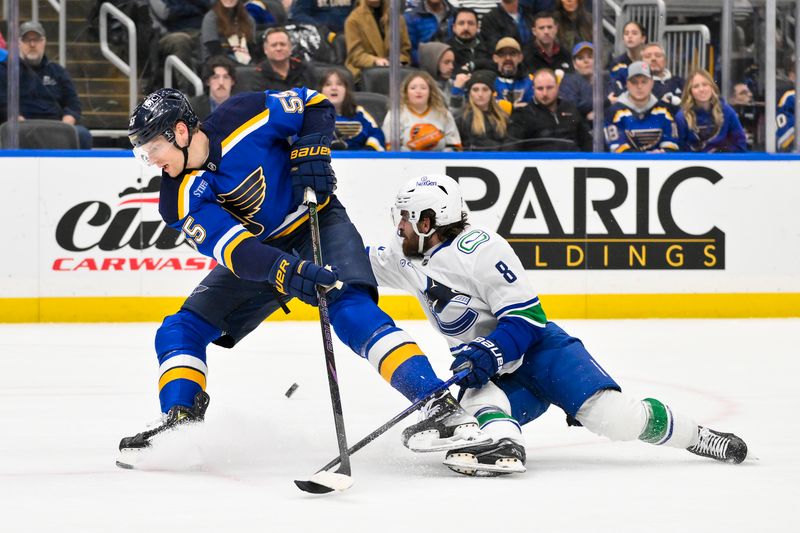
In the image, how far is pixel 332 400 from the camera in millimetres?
3398

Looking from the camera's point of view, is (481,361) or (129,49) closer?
(481,361)

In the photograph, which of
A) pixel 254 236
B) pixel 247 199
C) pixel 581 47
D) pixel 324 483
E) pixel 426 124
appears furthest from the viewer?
pixel 581 47

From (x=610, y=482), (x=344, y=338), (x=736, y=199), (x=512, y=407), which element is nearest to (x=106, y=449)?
(x=344, y=338)

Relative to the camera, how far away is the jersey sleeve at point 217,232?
11.1 ft

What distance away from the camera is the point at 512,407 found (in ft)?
11.6

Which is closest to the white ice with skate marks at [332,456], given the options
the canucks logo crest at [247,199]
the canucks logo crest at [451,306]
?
the canucks logo crest at [451,306]

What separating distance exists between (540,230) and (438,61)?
1137mm

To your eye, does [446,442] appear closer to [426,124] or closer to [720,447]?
[720,447]

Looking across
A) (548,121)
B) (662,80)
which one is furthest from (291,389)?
(662,80)

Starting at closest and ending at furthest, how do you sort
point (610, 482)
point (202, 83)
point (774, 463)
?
point (610, 482) < point (774, 463) < point (202, 83)

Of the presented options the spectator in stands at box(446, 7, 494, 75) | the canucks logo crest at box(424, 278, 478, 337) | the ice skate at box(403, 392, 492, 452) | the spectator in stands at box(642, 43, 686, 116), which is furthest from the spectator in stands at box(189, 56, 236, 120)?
the ice skate at box(403, 392, 492, 452)

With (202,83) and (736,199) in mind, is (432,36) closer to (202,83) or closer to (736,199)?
(202,83)

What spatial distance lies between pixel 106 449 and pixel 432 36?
4.38 metres

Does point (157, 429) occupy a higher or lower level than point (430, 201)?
lower
